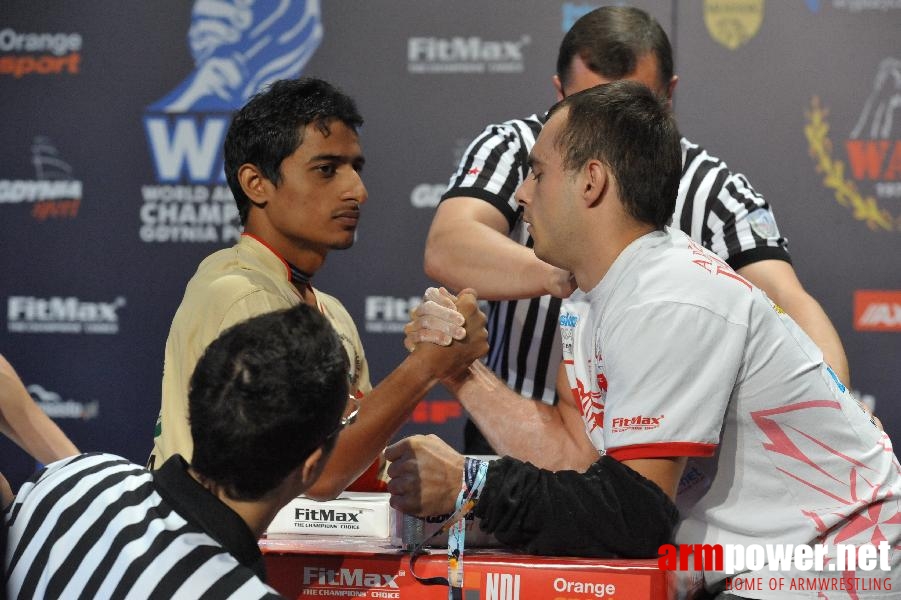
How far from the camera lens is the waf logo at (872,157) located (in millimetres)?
3916

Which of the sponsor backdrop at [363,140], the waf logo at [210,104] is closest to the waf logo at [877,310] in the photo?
the sponsor backdrop at [363,140]

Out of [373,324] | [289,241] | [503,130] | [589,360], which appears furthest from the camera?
[373,324]

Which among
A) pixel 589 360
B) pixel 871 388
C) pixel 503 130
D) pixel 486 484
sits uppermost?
pixel 503 130

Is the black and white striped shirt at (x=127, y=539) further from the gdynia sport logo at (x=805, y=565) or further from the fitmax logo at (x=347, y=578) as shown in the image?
the gdynia sport logo at (x=805, y=565)

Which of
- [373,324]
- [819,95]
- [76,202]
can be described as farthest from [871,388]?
[76,202]

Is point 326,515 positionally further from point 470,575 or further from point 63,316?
point 63,316

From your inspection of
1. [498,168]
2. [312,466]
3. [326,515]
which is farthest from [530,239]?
[312,466]

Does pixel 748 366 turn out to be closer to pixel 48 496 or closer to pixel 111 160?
pixel 48 496

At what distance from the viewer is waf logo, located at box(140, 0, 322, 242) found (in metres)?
4.25

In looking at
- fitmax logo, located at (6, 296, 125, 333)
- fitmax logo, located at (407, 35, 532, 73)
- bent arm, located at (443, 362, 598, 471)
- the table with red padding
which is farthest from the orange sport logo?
the table with red padding

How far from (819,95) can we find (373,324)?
1.87m

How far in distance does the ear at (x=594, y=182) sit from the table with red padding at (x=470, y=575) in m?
0.54

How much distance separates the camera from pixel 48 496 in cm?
120

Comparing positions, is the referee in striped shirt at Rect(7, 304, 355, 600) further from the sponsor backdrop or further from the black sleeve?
the sponsor backdrop
